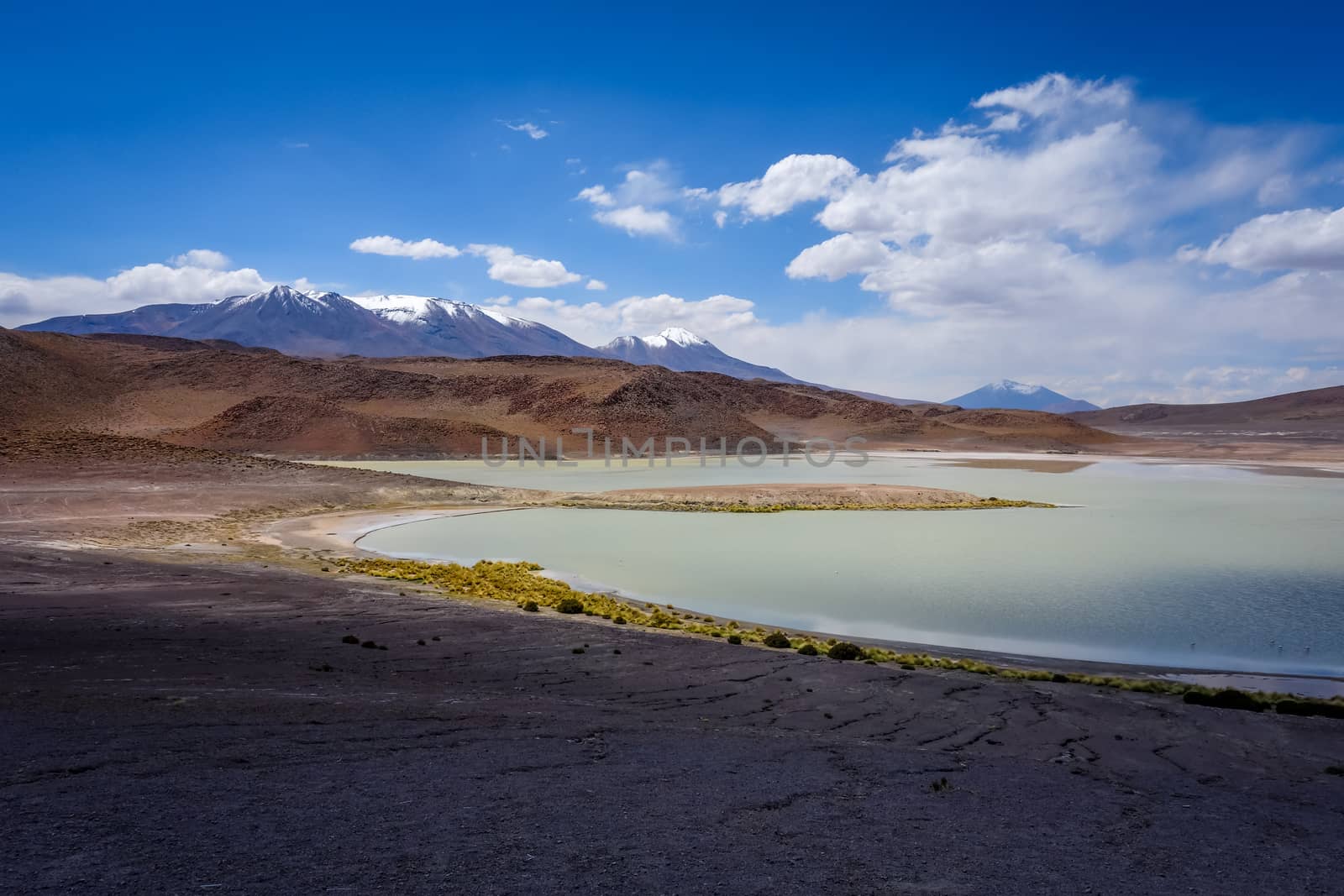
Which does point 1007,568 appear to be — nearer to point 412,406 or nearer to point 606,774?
point 606,774

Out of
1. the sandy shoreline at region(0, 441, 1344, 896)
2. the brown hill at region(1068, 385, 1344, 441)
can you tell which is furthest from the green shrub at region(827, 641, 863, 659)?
the brown hill at region(1068, 385, 1344, 441)

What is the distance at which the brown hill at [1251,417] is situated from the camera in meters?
127

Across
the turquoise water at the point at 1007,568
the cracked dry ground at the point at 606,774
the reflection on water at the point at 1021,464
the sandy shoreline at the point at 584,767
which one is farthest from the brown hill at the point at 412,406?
the cracked dry ground at the point at 606,774

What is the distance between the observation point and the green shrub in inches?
442

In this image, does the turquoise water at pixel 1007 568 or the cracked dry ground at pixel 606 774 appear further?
the turquoise water at pixel 1007 568

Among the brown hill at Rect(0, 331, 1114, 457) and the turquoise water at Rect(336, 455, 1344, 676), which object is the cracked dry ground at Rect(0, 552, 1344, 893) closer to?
the turquoise water at Rect(336, 455, 1344, 676)

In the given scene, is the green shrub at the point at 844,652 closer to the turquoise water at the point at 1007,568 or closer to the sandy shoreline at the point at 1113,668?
the sandy shoreline at the point at 1113,668

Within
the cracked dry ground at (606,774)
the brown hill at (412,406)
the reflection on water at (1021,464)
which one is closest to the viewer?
the cracked dry ground at (606,774)

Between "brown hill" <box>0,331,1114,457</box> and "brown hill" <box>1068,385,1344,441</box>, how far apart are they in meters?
30.0

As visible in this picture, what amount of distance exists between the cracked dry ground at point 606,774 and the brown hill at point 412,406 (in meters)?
67.2

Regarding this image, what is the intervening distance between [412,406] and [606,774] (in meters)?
99.4

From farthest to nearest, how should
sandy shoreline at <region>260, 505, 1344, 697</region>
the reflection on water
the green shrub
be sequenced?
the reflection on water → the green shrub → sandy shoreline at <region>260, 505, 1344, 697</region>

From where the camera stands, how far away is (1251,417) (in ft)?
507

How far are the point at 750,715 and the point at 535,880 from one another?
176 inches
